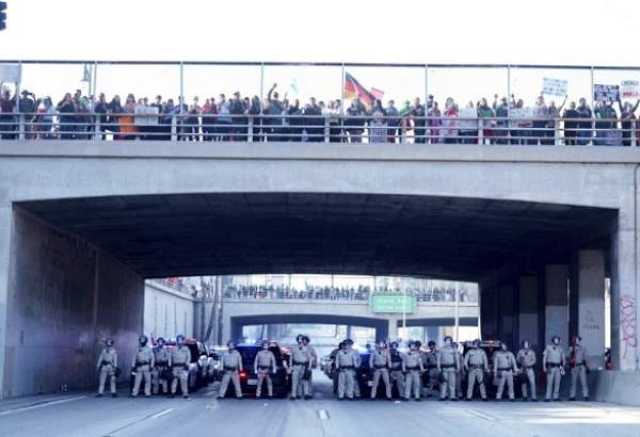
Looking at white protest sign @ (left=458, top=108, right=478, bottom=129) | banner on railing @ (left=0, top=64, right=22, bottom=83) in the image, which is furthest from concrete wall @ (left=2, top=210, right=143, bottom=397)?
white protest sign @ (left=458, top=108, right=478, bottom=129)

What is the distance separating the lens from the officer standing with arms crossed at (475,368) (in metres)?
32.2

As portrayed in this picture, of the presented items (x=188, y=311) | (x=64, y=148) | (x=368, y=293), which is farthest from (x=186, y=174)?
(x=368, y=293)

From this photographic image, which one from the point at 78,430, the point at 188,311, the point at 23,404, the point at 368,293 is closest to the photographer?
the point at 78,430

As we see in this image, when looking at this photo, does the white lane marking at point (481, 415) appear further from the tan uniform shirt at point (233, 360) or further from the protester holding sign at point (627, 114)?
A: the protester holding sign at point (627, 114)

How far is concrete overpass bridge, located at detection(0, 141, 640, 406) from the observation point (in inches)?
1137

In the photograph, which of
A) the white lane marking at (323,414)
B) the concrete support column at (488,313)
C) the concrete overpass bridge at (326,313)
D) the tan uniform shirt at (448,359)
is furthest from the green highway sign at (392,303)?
the white lane marking at (323,414)

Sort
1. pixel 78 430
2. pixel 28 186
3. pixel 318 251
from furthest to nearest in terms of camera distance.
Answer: pixel 318 251 → pixel 28 186 → pixel 78 430

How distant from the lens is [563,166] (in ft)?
95.8

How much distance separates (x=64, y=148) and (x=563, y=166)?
12.8 metres

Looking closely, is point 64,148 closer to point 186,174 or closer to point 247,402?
point 186,174

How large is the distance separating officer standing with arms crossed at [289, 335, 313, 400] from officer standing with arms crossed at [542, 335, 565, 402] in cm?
666

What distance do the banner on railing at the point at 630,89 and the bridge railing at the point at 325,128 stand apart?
2.58ft

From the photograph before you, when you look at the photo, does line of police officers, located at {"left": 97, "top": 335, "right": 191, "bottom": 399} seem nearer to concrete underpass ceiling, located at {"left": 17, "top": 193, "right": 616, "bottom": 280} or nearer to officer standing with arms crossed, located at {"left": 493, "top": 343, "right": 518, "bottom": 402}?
concrete underpass ceiling, located at {"left": 17, "top": 193, "right": 616, "bottom": 280}

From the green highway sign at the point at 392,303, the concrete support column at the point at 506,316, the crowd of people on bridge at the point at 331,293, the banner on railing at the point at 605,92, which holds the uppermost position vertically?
the banner on railing at the point at 605,92
